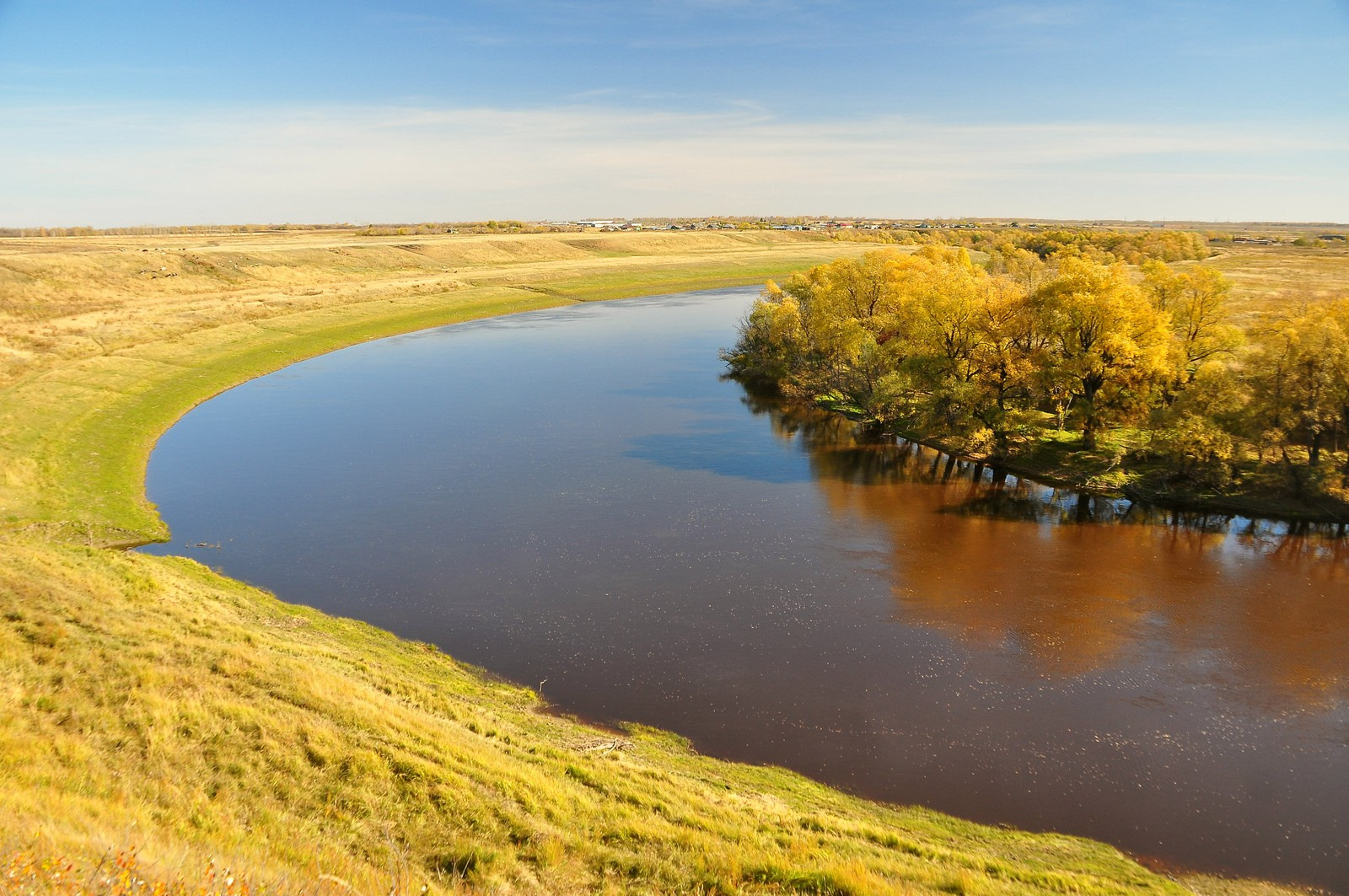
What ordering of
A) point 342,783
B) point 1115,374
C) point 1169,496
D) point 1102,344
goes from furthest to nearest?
point 1115,374 < point 1102,344 < point 1169,496 < point 342,783

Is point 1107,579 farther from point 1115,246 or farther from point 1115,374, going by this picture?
point 1115,246

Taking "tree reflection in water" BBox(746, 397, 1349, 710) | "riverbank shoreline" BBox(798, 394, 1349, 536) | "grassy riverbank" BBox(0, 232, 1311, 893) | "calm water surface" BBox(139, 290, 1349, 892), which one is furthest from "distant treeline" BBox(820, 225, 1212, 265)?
"grassy riverbank" BBox(0, 232, 1311, 893)

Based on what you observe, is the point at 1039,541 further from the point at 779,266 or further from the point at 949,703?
the point at 779,266

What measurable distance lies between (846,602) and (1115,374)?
2227cm

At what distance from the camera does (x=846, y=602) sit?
26156 millimetres

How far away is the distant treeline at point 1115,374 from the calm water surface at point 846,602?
10.3ft

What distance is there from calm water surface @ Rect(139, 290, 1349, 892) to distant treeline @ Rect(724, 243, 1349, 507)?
315cm

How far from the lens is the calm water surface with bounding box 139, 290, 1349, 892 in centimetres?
1794

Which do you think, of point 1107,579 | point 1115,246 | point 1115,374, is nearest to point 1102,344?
point 1115,374

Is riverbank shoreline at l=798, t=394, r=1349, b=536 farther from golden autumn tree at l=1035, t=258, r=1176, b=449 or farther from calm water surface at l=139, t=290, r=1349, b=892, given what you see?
golden autumn tree at l=1035, t=258, r=1176, b=449

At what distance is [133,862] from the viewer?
318 inches

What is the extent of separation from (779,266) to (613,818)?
136 meters

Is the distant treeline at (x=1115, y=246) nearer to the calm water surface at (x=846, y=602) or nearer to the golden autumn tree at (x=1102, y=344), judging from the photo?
A: the golden autumn tree at (x=1102, y=344)

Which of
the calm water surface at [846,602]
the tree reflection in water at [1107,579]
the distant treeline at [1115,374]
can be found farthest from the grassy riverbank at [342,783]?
the distant treeline at [1115,374]
